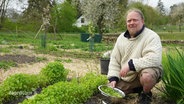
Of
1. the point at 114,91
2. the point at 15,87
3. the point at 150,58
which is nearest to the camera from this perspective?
the point at 150,58

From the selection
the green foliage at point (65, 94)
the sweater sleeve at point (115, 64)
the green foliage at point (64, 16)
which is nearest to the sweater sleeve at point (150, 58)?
the sweater sleeve at point (115, 64)

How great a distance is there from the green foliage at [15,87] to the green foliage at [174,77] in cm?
183

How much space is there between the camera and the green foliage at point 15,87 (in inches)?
162

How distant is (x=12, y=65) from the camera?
8312 mm

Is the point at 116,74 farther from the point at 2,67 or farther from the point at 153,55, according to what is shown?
the point at 2,67

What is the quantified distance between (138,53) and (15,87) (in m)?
1.63

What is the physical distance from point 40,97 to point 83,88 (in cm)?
101

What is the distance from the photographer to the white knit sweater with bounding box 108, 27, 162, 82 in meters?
3.79

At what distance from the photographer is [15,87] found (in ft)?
13.7

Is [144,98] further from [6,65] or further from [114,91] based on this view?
[6,65]

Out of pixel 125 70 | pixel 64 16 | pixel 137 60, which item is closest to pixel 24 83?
pixel 125 70

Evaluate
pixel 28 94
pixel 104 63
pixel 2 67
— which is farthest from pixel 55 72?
pixel 2 67

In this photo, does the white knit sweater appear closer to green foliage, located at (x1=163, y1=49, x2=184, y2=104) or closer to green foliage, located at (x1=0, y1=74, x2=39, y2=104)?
green foliage, located at (x1=163, y1=49, x2=184, y2=104)

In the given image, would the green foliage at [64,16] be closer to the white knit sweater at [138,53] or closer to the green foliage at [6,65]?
the green foliage at [6,65]
